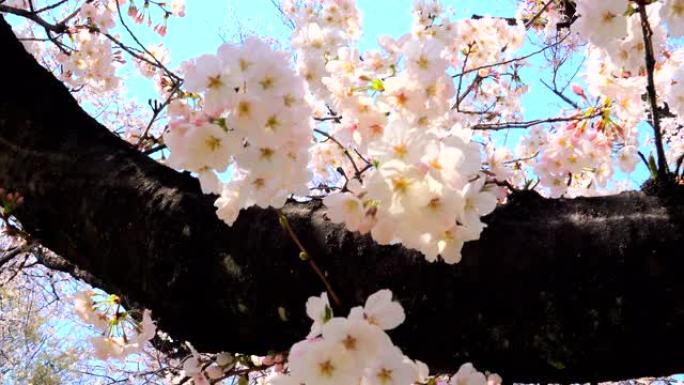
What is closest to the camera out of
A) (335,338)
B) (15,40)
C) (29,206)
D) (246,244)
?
(335,338)

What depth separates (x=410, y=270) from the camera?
3.97 ft

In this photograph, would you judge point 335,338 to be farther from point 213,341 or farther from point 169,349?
point 169,349

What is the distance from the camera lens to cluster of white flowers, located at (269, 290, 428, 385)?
1010mm

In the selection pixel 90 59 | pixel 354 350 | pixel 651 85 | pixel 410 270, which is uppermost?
pixel 90 59

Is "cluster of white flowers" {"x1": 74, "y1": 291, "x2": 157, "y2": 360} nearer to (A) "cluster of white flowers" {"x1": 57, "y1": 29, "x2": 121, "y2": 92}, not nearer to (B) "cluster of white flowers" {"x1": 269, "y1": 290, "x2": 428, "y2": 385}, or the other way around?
(B) "cluster of white flowers" {"x1": 269, "y1": 290, "x2": 428, "y2": 385}

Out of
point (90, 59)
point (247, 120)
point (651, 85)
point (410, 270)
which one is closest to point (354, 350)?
point (410, 270)

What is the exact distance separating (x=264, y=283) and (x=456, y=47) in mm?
2126

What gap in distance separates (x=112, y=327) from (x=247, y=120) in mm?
1152

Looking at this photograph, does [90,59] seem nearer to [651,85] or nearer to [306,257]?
[306,257]

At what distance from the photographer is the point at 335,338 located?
1.01 meters

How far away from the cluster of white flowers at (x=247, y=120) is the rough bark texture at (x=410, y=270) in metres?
0.25

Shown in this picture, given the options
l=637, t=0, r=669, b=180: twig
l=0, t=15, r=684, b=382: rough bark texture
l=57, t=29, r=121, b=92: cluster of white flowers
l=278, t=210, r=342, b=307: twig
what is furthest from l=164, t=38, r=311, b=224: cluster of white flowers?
l=57, t=29, r=121, b=92: cluster of white flowers

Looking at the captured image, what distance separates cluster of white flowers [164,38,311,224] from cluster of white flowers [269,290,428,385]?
0.28 m

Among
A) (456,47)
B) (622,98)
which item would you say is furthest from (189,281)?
(456,47)
